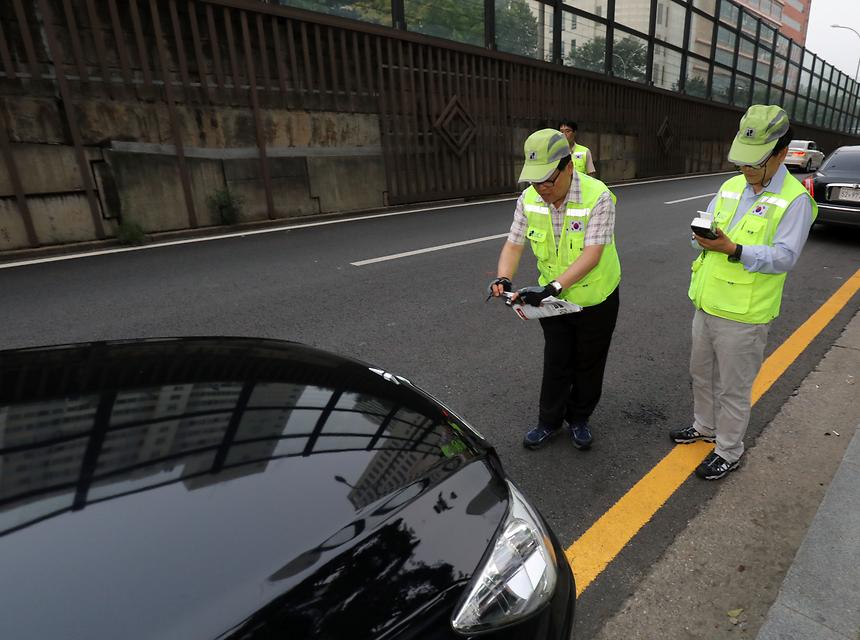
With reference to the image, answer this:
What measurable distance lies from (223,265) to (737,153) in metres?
5.87

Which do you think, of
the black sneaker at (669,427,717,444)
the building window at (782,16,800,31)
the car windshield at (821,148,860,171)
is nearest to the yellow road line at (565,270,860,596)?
the black sneaker at (669,427,717,444)

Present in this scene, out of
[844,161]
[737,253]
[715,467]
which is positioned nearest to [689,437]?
[715,467]

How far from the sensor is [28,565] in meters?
0.90

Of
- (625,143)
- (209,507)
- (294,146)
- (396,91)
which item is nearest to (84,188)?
(294,146)

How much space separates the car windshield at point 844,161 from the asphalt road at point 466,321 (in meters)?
1.02

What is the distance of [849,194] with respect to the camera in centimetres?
752

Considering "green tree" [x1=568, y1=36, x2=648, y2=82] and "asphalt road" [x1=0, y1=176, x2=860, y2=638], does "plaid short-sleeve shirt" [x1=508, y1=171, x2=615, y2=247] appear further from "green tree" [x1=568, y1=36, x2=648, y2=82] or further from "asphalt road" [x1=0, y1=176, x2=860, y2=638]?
"green tree" [x1=568, y1=36, x2=648, y2=82]

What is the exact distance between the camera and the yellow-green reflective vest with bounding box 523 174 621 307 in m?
2.50

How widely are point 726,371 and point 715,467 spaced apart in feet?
1.62

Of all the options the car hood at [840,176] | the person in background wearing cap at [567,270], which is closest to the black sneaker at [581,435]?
the person in background wearing cap at [567,270]

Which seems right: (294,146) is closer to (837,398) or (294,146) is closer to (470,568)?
(837,398)

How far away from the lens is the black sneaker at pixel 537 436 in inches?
113

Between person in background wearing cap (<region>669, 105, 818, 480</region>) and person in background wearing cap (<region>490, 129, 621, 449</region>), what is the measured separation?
458mm

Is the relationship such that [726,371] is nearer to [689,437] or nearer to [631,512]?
[689,437]
